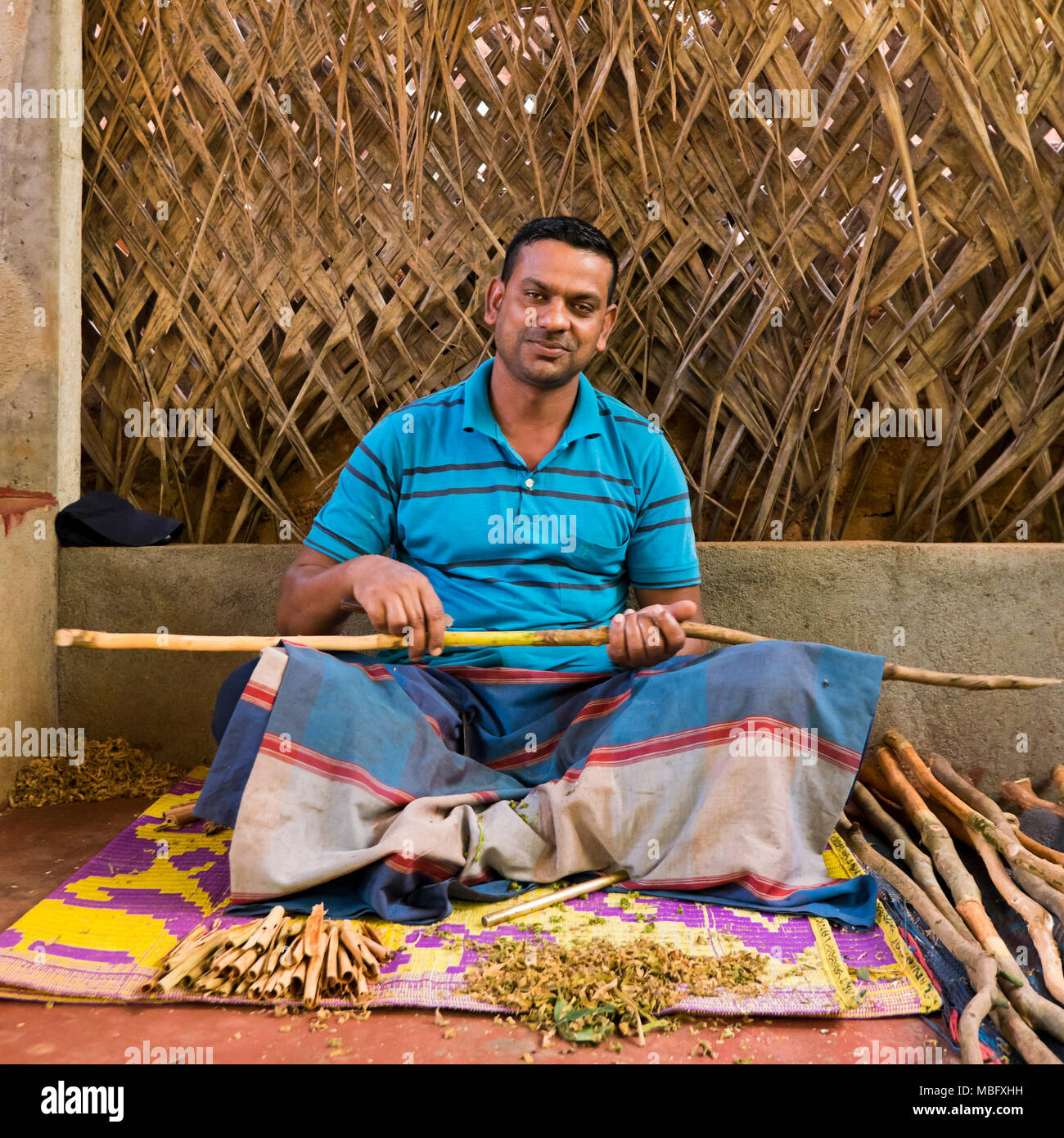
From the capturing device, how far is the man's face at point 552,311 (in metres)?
1.99

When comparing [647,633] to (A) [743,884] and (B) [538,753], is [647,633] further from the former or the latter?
(A) [743,884]

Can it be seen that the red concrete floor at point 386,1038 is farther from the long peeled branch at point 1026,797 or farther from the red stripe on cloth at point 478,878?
the long peeled branch at point 1026,797

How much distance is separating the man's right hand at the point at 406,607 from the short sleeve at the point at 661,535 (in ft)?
1.91

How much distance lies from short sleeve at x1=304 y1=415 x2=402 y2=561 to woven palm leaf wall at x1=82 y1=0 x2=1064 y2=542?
52cm

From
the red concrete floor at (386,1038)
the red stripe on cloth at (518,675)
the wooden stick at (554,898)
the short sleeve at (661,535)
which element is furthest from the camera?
the short sleeve at (661,535)

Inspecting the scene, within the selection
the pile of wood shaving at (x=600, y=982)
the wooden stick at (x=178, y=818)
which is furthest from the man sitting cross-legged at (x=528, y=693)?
the wooden stick at (x=178, y=818)

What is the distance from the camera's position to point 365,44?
2.40 meters

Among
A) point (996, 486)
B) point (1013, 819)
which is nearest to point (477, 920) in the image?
point (1013, 819)

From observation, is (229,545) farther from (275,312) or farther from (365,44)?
(365,44)

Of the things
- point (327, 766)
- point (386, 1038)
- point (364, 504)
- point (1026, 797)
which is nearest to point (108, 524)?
point (364, 504)

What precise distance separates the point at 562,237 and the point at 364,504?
714 mm

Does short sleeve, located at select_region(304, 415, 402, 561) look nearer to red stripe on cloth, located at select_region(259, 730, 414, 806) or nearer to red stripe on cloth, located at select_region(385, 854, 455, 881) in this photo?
red stripe on cloth, located at select_region(259, 730, 414, 806)

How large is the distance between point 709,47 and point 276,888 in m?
2.15

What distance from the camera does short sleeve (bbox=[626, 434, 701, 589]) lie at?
2129 millimetres
